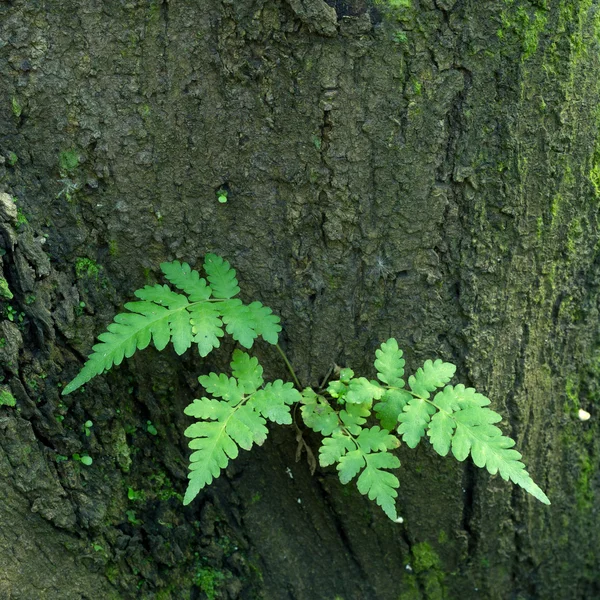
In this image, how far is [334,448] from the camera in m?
2.32

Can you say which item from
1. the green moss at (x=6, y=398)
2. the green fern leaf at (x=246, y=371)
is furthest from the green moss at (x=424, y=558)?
the green moss at (x=6, y=398)

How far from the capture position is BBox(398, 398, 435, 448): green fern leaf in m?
2.26

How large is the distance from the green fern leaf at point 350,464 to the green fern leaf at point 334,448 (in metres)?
0.02

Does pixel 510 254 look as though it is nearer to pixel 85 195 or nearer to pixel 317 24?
pixel 317 24

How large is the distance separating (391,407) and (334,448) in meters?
0.25

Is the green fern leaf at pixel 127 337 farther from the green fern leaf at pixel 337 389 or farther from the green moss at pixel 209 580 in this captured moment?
the green moss at pixel 209 580

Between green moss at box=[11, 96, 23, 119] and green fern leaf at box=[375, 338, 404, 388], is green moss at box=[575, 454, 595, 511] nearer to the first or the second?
green fern leaf at box=[375, 338, 404, 388]

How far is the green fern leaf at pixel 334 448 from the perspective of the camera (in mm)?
2305

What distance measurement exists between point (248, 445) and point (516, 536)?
1327 mm

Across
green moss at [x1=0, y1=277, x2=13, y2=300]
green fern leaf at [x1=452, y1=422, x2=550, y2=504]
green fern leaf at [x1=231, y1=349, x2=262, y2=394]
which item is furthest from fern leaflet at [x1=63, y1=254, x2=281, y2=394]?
green fern leaf at [x1=452, y1=422, x2=550, y2=504]

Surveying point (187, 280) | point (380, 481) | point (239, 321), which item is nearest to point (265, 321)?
point (239, 321)

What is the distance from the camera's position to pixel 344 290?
246cm

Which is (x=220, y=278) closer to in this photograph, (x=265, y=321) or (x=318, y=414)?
(x=265, y=321)

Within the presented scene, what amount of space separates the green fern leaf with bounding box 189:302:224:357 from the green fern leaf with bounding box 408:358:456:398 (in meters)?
0.68
